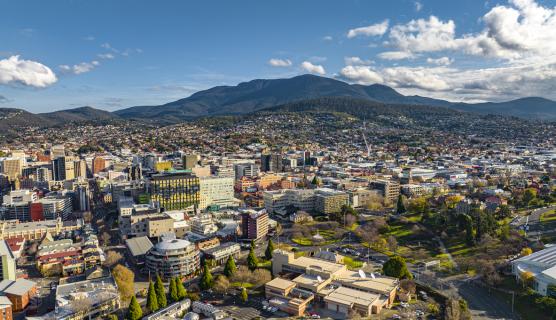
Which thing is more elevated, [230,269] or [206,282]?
[230,269]

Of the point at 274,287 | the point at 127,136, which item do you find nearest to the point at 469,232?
the point at 274,287

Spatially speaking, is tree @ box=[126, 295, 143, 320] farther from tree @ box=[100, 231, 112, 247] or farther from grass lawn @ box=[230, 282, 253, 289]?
tree @ box=[100, 231, 112, 247]

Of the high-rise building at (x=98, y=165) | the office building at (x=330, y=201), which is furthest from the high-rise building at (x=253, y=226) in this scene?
the high-rise building at (x=98, y=165)

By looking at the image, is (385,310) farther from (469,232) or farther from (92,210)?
(92,210)

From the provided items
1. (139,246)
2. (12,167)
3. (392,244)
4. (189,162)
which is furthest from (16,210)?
(392,244)

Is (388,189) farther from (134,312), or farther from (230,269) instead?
(134,312)

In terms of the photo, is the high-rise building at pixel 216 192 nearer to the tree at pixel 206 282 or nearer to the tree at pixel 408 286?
the tree at pixel 206 282
